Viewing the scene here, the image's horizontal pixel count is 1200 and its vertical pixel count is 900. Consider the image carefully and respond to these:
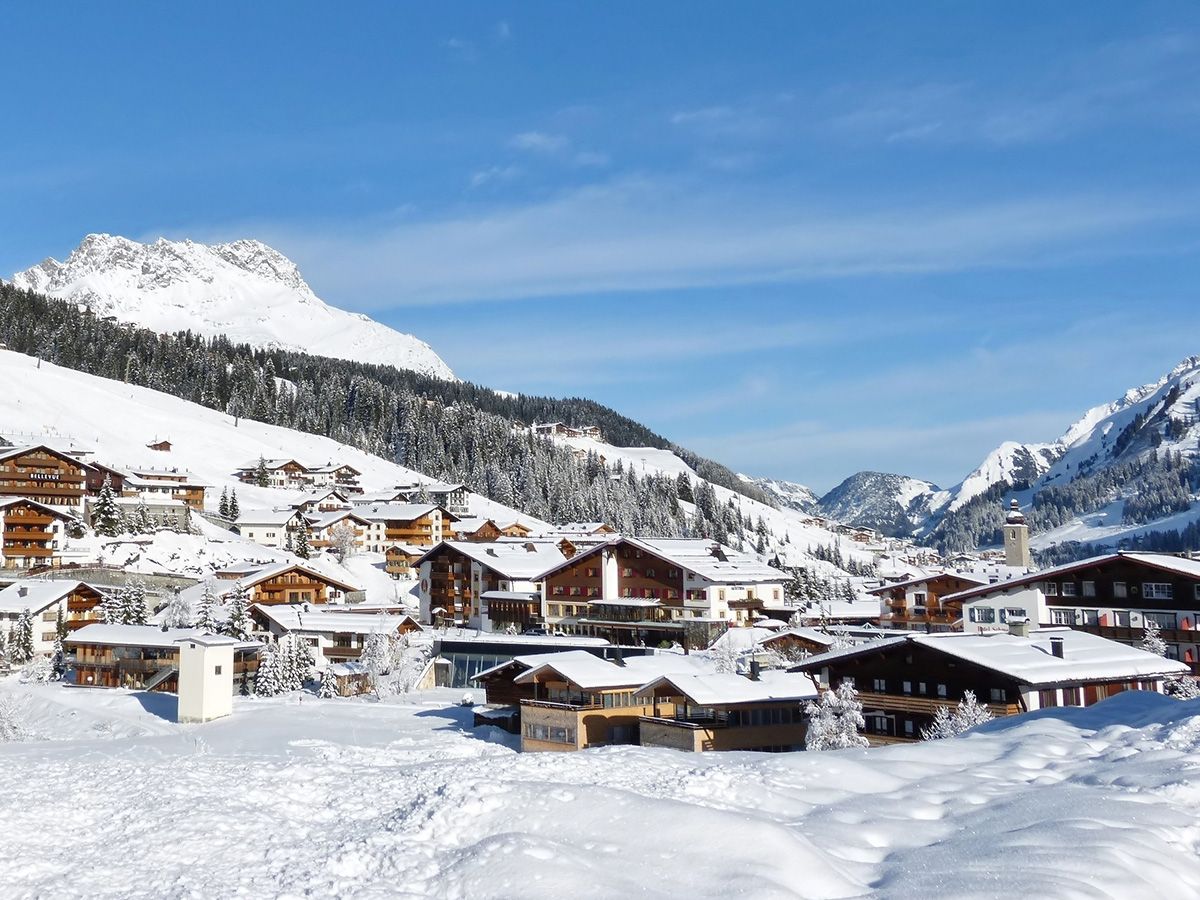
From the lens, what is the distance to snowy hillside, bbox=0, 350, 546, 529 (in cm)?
13625

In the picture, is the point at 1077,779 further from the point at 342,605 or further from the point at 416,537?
the point at 416,537

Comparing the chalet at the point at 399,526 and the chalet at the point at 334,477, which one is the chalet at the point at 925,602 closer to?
the chalet at the point at 399,526

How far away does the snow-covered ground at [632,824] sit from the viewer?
13.1 meters

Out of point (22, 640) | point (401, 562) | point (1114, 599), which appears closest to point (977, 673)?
point (1114, 599)

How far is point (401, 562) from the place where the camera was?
115 meters

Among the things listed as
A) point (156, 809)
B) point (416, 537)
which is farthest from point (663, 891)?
point (416, 537)

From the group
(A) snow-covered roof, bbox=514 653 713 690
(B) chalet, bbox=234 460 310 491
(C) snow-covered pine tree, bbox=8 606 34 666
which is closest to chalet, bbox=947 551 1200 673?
(A) snow-covered roof, bbox=514 653 713 690

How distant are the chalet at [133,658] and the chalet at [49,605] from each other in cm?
739

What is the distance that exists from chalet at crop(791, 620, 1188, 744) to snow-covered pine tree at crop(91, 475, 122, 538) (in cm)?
7853

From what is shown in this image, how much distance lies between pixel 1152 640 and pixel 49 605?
72676 millimetres

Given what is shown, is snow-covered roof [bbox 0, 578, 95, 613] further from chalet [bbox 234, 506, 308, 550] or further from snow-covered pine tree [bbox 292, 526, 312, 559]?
chalet [bbox 234, 506, 308, 550]

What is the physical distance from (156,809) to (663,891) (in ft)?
29.0

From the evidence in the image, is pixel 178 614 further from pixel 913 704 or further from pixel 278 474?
pixel 278 474

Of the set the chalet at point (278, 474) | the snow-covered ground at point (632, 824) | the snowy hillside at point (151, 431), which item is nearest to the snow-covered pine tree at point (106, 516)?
the snowy hillside at point (151, 431)
